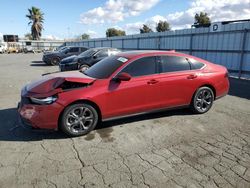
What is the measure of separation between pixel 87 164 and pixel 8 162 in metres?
1.21

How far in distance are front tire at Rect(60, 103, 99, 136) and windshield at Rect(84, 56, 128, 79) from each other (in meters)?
0.76

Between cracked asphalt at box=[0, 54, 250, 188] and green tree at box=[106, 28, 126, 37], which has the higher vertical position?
green tree at box=[106, 28, 126, 37]

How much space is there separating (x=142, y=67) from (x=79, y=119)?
172cm

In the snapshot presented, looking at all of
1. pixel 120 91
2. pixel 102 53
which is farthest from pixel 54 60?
pixel 120 91

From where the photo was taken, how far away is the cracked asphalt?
3.21 m

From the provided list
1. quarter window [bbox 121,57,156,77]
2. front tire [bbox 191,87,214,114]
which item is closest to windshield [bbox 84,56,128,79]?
quarter window [bbox 121,57,156,77]

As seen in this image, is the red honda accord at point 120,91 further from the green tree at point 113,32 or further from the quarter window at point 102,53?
the green tree at point 113,32

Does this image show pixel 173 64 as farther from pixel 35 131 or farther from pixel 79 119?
pixel 35 131

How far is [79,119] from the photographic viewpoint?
14.9ft

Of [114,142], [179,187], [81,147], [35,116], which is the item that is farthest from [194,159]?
[35,116]

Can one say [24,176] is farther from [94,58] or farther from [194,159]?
[94,58]

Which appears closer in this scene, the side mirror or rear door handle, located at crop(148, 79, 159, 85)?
the side mirror

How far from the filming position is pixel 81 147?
415 cm

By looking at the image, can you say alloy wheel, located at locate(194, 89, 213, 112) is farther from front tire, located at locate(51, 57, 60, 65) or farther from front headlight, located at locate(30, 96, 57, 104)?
front tire, located at locate(51, 57, 60, 65)
